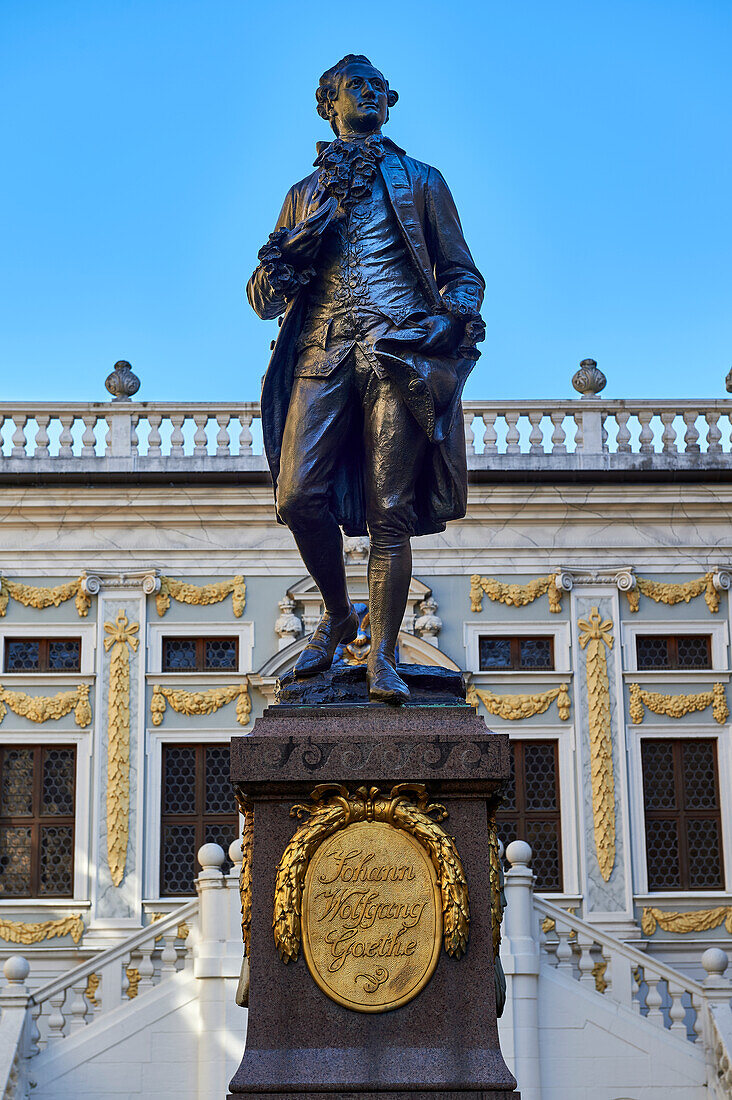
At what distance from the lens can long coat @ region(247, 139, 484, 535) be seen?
238 inches

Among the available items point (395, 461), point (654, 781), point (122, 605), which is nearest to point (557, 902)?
point (654, 781)

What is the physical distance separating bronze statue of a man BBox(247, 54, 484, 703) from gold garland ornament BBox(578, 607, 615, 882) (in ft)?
42.3

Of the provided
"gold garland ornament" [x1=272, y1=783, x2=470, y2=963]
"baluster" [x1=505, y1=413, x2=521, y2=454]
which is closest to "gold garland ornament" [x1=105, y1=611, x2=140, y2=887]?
→ "baluster" [x1=505, y1=413, x2=521, y2=454]

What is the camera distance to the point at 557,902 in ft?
60.3

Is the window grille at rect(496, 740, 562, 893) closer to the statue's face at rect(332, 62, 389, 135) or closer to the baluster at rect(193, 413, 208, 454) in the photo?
the baluster at rect(193, 413, 208, 454)

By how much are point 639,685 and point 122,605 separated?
20.5 feet

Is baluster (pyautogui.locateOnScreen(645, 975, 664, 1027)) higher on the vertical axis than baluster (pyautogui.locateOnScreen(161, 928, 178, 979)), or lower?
lower

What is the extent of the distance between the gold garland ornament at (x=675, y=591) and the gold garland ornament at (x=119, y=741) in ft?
19.7

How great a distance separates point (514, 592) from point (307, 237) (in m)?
13.7

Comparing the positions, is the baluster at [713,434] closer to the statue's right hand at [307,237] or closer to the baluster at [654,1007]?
the baluster at [654,1007]

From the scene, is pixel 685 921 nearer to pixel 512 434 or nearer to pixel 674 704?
pixel 674 704

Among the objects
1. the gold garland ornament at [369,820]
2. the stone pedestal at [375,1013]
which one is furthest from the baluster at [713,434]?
the gold garland ornament at [369,820]

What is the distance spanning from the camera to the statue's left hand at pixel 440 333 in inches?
237

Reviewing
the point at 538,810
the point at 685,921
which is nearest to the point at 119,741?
the point at 538,810
